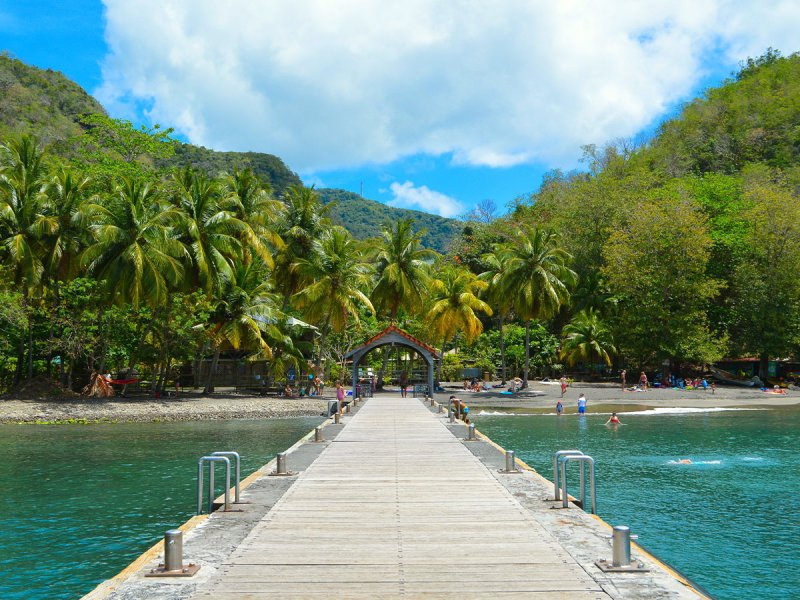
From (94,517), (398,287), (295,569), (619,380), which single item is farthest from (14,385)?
(619,380)

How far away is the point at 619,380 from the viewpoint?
53.1m

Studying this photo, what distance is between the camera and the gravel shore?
3192 centimetres

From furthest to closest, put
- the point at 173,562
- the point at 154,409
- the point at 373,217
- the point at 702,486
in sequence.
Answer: the point at 373,217, the point at 154,409, the point at 702,486, the point at 173,562

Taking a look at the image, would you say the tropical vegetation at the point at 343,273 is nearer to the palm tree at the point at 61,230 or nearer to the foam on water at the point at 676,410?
the palm tree at the point at 61,230

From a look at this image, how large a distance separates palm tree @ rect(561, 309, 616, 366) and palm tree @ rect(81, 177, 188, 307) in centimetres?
3037

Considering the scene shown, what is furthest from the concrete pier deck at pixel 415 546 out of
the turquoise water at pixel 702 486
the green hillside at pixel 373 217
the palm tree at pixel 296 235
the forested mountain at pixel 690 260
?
the green hillside at pixel 373 217

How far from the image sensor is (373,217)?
157125 millimetres

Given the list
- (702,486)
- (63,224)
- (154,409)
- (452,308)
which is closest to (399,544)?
(702,486)

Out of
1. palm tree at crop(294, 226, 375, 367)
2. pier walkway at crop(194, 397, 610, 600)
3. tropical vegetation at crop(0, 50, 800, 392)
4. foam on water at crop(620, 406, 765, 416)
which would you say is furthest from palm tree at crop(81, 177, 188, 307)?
foam on water at crop(620, 406, 765, 416)

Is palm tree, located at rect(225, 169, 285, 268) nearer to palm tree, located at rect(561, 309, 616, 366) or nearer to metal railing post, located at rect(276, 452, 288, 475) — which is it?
palm tree, located at rect(561, 309, 616, 366)

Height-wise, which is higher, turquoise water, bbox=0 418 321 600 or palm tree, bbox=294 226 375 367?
palm tree, bbox=294 226 375 367

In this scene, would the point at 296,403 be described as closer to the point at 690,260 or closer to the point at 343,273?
the point at 343,273

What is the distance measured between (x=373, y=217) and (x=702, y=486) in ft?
468

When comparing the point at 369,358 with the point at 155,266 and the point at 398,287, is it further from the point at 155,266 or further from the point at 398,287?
the point at 155,266
